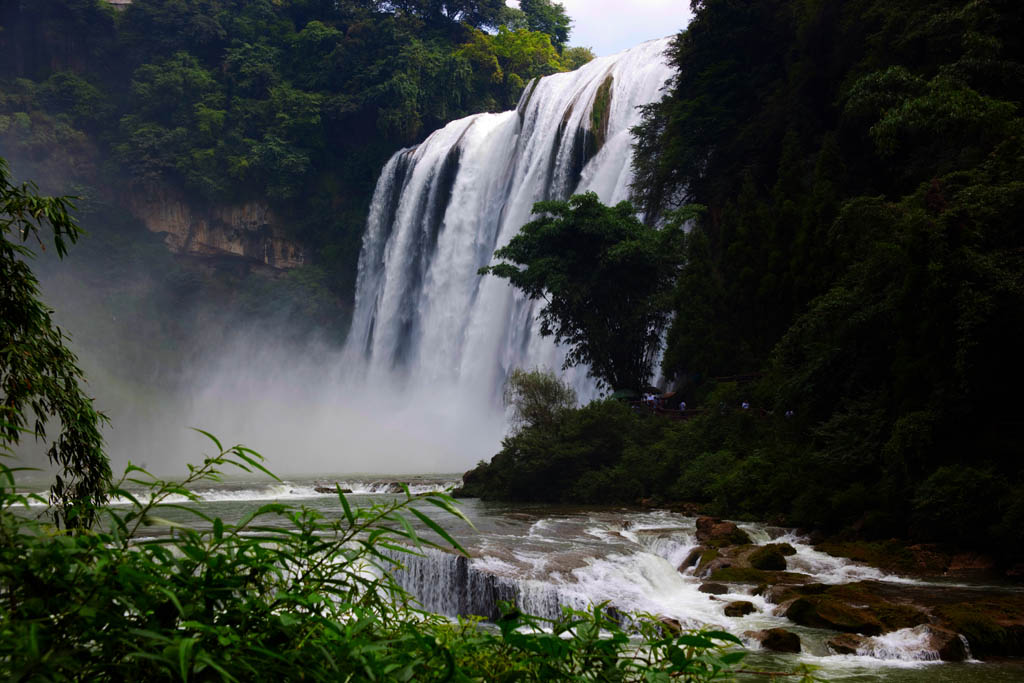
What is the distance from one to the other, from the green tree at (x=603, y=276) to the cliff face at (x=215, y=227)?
2957 centimetres

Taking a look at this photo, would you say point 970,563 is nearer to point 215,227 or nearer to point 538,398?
point 538,398

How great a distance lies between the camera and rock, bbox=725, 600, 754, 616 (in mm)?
Result: 9258

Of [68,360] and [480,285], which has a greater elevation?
[480,285]

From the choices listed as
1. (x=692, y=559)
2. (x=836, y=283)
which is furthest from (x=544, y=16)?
(x=692, y=559)

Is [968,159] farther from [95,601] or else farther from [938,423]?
[95,601]

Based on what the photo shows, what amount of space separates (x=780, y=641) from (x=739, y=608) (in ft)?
4.89

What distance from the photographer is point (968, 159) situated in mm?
13750

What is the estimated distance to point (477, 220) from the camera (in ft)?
112

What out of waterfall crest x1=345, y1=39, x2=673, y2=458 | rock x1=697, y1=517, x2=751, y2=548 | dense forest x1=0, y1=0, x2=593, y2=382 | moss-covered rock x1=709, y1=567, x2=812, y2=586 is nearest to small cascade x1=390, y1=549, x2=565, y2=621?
moss-covered rock x1=709, y1=567, x2=812, y2=586

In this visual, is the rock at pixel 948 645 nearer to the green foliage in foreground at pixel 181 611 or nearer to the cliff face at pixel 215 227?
the green foliage in foreground at pixel 181 611

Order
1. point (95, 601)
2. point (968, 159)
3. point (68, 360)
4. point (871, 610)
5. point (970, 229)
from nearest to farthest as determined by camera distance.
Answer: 1. point (95, 601)
2. point (68, 360)
3. point (871, 610)
4. point (970, 229)
5. point (968, 159)

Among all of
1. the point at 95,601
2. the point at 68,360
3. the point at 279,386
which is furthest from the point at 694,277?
the point at 279,386

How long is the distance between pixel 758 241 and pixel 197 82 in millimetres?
39162

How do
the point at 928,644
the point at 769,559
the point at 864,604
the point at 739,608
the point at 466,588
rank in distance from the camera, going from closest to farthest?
the point at 928,644
the point at 864,604
the point at 739,608
the point at 466,588
the point at 769,559
